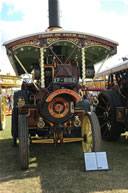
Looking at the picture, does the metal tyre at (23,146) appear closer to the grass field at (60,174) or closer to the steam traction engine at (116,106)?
the grass field at (60,174)

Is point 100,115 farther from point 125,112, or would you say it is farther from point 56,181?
point 56,181

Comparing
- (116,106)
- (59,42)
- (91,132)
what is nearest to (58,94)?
(91,132)

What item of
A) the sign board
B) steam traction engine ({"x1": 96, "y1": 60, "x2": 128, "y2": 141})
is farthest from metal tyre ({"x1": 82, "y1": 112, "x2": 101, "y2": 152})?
steam traction engine ({"x1": 96, "y1": 60, "x2": 128, "y2": 141})

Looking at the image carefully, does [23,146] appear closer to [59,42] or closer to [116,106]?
[59,42]

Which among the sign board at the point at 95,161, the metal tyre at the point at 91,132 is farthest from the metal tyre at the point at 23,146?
the metal tyre at the point at 91,132

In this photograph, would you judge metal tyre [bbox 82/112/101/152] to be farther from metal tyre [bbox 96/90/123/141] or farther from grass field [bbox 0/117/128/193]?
metal tyre [bbox 96/90/123/141]

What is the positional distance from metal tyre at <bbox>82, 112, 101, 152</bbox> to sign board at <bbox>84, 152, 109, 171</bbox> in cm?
12

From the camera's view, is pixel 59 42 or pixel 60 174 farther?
pixel 59 42

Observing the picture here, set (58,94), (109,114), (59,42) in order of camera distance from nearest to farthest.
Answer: (58,94) < (59,42) < (109,114)

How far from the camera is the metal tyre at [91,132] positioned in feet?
10.9

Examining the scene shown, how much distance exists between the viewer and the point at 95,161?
3203 millimetres

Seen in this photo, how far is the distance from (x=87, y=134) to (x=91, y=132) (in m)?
0.26

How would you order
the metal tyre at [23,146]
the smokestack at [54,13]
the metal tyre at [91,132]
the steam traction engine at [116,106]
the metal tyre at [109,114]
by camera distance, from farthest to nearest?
1. the smokestack at [54,13]
2. the metal tyre at [109,114]
3. the steam traction engine at [116,106]
4. the metal tyre at [91,132]
5. the metal tyre at [23,146]

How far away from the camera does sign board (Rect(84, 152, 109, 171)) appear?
315 centimetres
